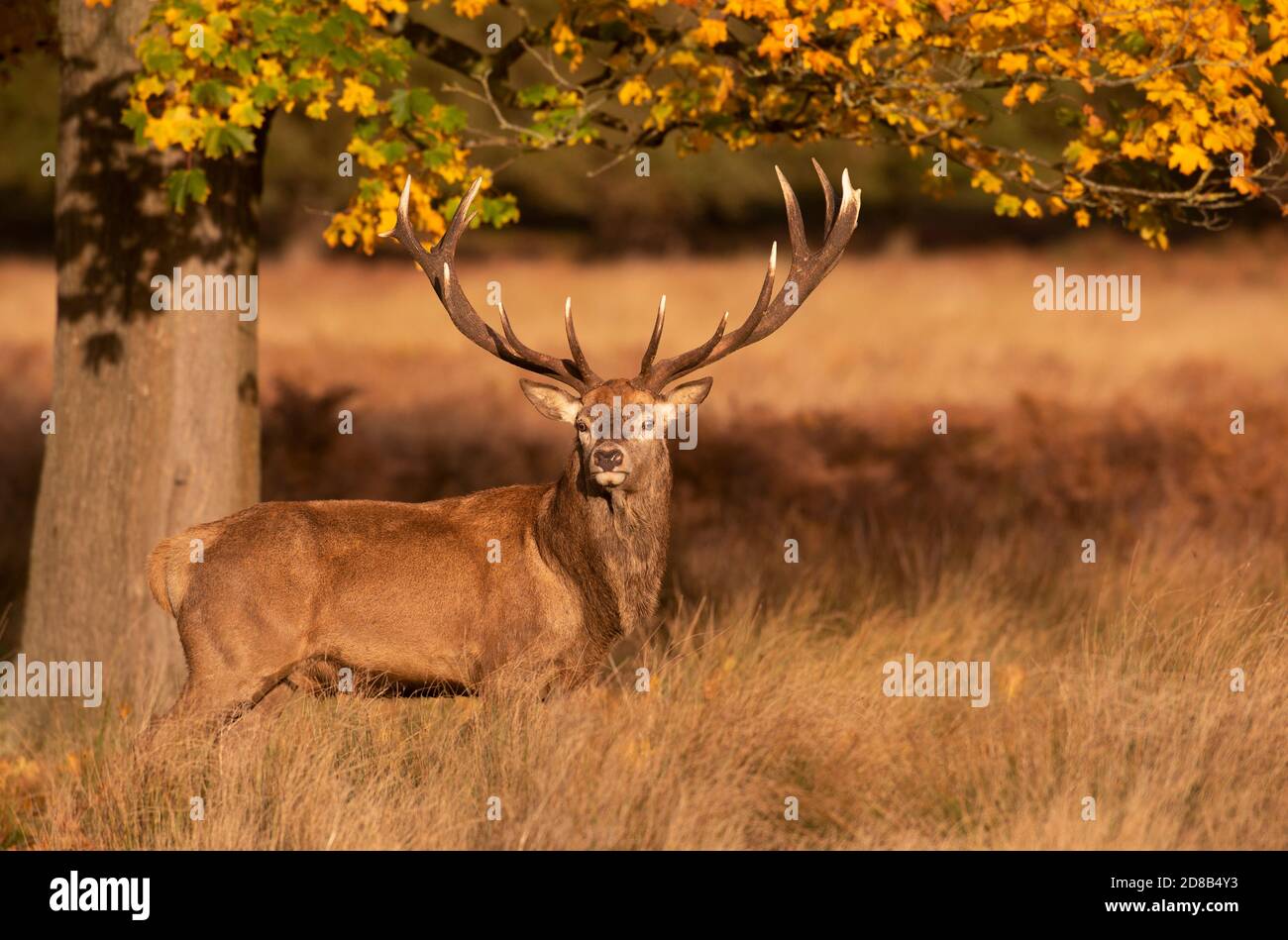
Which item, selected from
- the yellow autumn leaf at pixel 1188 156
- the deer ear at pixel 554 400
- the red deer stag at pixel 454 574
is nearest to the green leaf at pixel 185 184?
the red deer stag at pixel 454 574

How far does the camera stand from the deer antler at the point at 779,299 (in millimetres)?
7242

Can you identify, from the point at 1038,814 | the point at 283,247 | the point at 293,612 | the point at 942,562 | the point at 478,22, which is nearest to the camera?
the point at 1038,814

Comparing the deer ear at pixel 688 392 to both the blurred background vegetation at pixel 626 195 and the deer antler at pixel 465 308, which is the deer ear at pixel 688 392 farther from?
the blurred background vegetation at pixel 626 195

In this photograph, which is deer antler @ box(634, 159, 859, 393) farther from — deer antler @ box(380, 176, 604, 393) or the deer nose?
the deer nose

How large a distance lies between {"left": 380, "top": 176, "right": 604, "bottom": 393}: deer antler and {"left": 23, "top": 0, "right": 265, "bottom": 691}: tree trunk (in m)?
1.49

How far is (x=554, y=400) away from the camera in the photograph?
739 centimetres

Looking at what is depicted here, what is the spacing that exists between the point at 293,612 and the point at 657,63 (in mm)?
3171

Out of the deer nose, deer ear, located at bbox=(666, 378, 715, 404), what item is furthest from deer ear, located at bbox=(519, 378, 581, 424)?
the deer nose

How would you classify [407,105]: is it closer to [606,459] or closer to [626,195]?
[606,459]

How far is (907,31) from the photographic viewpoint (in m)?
7.21

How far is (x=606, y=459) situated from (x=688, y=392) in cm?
69

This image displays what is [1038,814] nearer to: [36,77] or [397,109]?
[397,109]

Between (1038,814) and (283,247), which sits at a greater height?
(283,247)

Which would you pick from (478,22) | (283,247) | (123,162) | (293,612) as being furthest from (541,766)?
(283,247)
